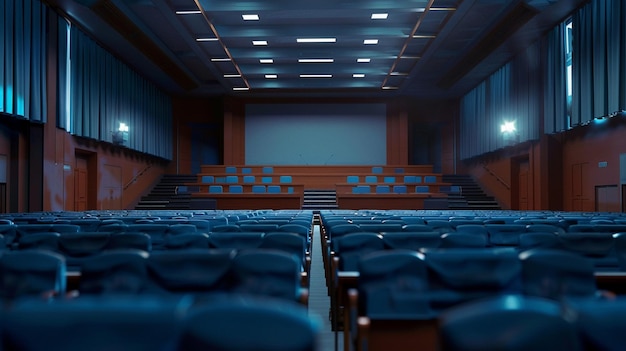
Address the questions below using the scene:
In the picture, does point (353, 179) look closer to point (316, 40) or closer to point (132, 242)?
point (316, 40)

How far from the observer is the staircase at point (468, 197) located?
20.2 metres

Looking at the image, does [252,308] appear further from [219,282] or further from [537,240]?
[537,240]

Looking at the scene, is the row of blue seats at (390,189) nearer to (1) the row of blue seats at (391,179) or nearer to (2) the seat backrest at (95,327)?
(1) the row of blue seats at (391,179)

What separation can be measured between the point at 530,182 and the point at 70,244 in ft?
52.1

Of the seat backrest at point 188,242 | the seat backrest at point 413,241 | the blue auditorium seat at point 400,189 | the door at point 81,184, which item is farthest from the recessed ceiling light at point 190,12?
the seat backrest at point 413,241

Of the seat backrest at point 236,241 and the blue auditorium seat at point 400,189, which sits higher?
the blue auditorium seat at point 400,189

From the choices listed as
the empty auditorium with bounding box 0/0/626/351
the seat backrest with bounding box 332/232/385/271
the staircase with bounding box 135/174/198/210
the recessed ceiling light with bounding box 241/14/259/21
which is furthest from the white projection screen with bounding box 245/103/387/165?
the seat backrest with bounding box 332/232/385/271

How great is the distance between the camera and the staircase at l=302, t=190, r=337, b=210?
1972 cm

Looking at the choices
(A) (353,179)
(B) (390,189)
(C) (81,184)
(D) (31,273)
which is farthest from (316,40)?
(D) (31,273)

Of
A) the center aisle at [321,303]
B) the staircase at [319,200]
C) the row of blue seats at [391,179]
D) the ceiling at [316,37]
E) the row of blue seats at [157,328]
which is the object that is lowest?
the center aisle at [321,303]

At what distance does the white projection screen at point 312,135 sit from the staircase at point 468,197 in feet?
12.0

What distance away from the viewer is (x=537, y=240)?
14.3 ft

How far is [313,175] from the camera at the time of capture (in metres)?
22.0

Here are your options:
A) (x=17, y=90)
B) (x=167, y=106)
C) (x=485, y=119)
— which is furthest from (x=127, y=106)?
(x=485, y=119)
